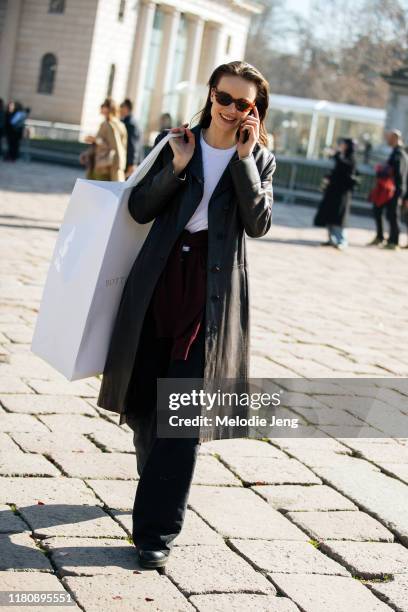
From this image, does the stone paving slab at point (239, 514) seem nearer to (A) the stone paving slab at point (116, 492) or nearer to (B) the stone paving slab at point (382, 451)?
(A) the stone paving slab at point (116, 492)

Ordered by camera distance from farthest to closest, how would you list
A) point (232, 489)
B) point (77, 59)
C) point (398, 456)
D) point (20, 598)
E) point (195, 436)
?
point (77, 59)
point (398, 456)
point (232, 489)
point (195, 436)
point (20, 598)

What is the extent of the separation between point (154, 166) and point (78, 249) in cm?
41

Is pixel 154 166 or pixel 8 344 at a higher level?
pixel 154 166

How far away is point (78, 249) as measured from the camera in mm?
4254

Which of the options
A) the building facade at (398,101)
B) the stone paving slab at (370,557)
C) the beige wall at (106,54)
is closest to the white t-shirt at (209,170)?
the stone paving slab at (370,557)

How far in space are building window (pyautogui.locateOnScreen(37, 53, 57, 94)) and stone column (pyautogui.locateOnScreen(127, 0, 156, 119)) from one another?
4752 mm

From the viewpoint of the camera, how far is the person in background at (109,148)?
42.7ft

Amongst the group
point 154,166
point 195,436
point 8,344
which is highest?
point 154,166

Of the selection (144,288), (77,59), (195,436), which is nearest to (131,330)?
(144,288)

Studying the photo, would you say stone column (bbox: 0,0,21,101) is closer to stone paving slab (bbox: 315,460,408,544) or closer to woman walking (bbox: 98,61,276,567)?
stone paving slab (bbox: 315,460,408,544)

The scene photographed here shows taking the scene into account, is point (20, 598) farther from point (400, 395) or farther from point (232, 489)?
point (400, 395)

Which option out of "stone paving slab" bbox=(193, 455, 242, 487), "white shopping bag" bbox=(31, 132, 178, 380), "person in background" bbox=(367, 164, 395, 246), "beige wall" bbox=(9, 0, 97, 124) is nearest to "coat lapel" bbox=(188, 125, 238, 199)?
"white shopping bag" bbox=(31, 132, 178, 380)

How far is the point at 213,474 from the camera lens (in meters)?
5.30

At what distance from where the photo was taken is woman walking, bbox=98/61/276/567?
159 inches
